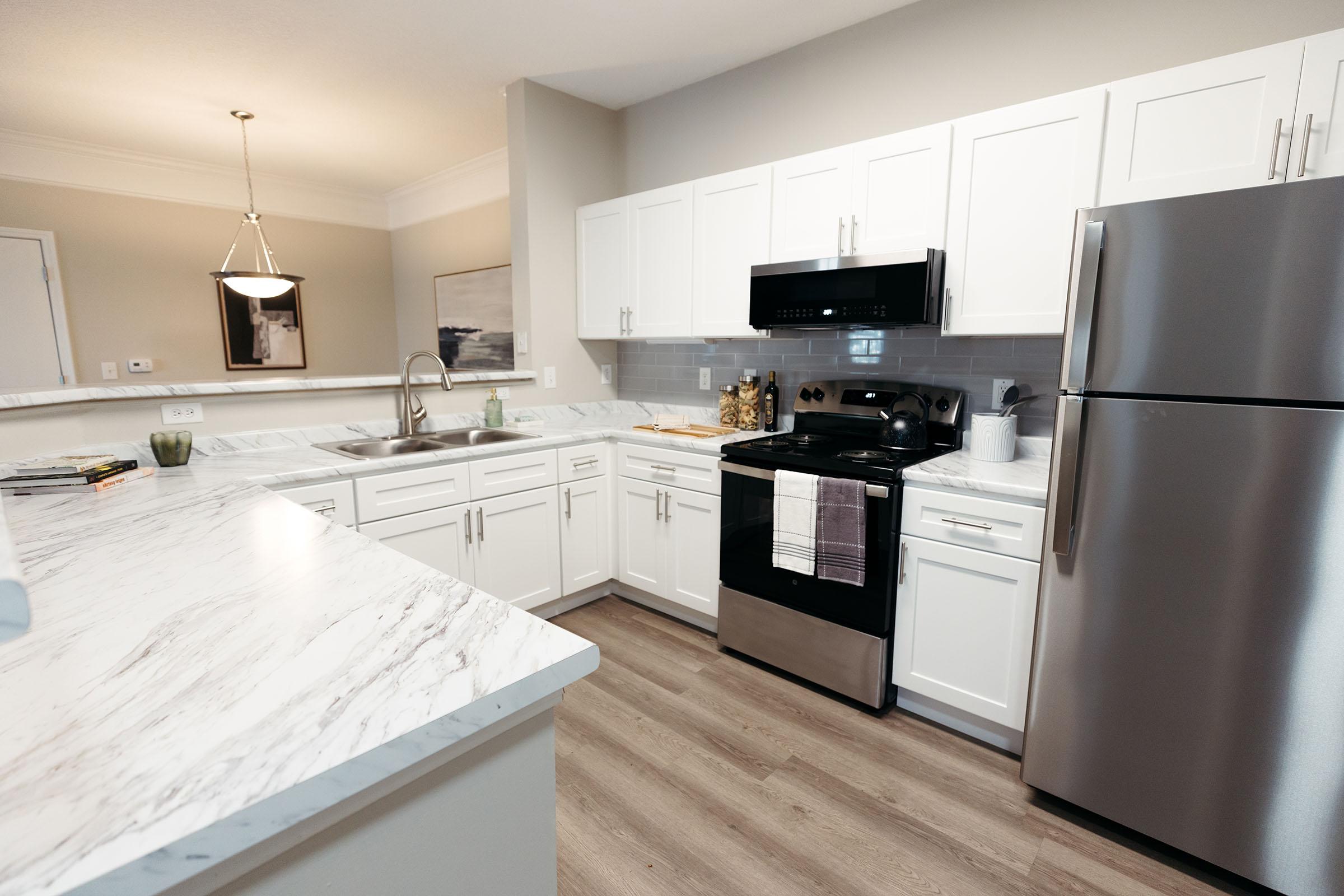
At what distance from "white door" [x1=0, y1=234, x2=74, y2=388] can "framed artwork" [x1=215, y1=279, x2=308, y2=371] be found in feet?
3.13

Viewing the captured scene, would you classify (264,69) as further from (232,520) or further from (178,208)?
(232,520)

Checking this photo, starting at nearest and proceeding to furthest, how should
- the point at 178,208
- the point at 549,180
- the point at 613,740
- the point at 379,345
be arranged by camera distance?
the point at 613,740 < the point at 549,180 < the point at 178,208 < the point at 379,345

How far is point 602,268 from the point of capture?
3465 mm

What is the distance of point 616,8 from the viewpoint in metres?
2.62

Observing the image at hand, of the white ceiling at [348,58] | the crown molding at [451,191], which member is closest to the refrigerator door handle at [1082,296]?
the white ceiling at [348,58]

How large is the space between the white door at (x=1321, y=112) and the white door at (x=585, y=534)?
2612 mm

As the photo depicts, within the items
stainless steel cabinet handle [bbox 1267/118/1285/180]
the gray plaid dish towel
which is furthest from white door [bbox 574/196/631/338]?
stainless steel cabinet handle [bbox 1267/118/1285/180]

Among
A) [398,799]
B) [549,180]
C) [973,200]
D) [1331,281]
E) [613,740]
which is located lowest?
[613,740]

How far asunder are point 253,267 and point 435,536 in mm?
4039

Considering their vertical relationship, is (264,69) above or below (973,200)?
above

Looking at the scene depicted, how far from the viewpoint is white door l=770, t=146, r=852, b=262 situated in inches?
98.1

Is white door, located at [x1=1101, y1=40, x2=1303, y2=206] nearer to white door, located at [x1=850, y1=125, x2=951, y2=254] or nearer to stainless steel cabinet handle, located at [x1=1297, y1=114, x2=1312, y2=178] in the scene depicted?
stainless steel cabinet handle, located at [x1=1297, y1=114, x2=1312, y2=178]

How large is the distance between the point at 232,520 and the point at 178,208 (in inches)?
182

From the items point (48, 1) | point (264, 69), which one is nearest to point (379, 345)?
Result: point (264, 69)
